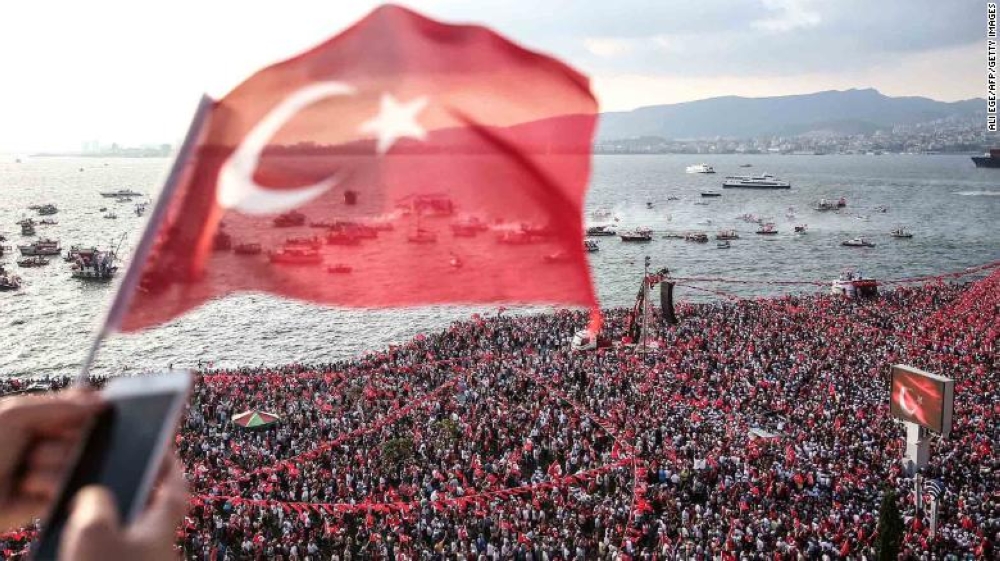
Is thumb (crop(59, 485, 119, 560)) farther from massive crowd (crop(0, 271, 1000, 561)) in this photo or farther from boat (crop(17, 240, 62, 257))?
boat (crop(17, 240, 62, 257))

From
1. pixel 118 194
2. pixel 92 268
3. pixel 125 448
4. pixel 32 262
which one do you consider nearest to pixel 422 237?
pixel 125 448

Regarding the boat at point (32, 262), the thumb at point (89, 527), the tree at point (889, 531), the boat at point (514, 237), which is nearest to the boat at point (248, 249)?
the boat at point (514, 237)

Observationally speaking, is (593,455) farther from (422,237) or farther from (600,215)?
(600,215)

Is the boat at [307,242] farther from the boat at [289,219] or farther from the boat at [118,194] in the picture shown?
the boat at [118,194]

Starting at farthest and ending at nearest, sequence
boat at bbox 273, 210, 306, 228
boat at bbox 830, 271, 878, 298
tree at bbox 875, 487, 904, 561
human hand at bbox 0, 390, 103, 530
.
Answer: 1. boat at bbox 830, 271, 878, 298
2. tree at bbox 875, 487, 904, 561
3. boat at bbox 273, 210, 306, 228
4. human hand at bbox 0, 390, 103, 530

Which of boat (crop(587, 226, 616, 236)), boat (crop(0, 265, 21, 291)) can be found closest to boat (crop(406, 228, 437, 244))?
boat (crop(0, 265, 21, 291))

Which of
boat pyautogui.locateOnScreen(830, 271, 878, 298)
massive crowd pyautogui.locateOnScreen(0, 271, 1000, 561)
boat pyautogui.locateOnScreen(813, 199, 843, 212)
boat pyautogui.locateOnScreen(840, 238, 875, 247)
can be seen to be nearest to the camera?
massive crowd pyautogui.locateOnScreen(0, 271, 1000, 561)

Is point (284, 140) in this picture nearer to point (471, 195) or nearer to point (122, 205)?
point (471, 195)
